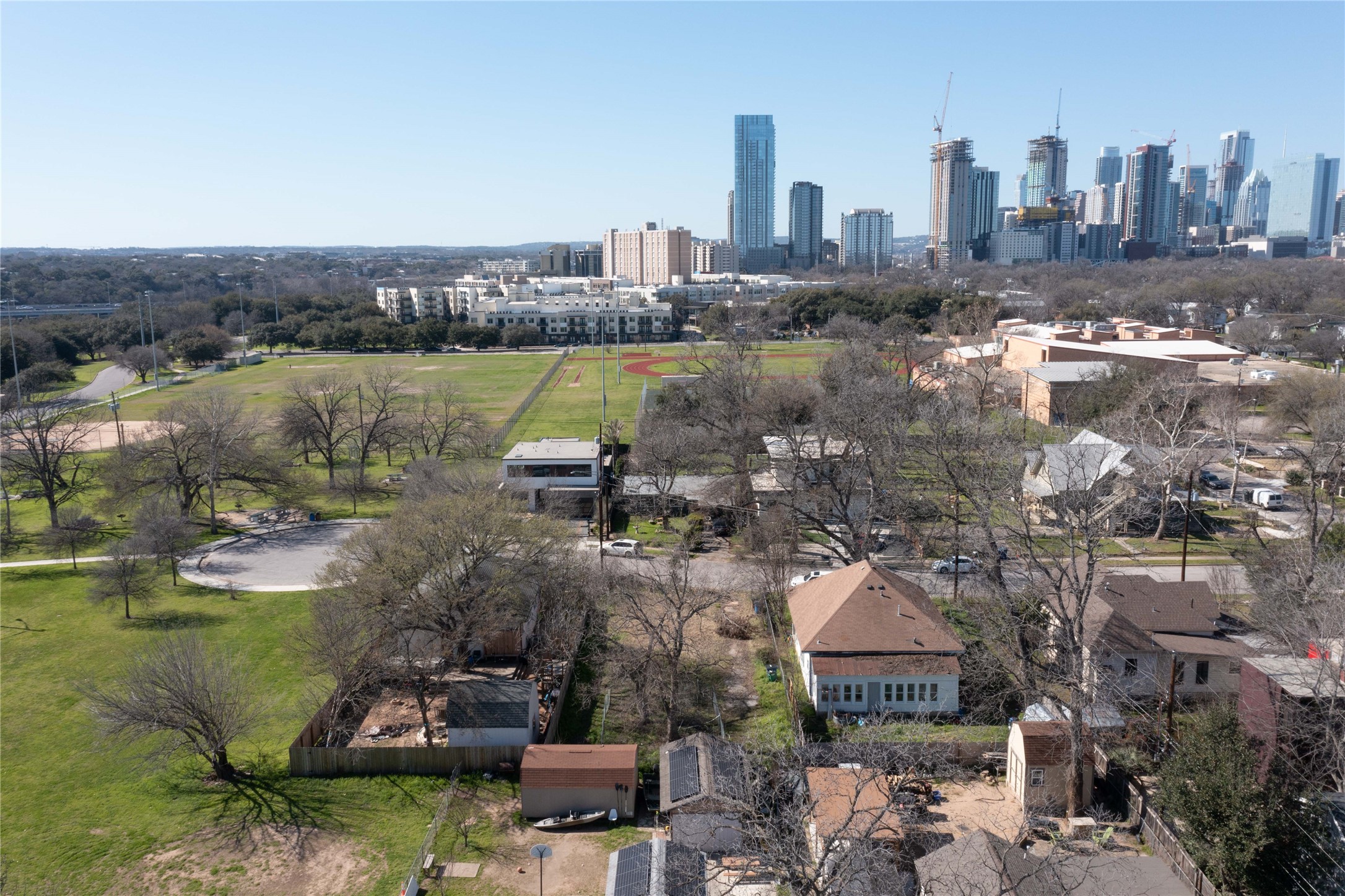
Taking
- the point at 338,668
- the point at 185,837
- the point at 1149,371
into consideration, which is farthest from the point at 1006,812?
the point at 1149,371

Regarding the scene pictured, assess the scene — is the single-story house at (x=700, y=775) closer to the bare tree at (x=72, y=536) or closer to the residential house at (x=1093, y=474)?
the residential house at (x=1093, y=474)

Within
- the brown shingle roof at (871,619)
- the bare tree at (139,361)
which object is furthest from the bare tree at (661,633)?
the bare tree at (139,361)

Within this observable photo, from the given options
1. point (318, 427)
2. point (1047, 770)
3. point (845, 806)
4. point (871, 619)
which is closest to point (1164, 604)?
point (871, 619)

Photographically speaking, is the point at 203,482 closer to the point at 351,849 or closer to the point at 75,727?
the point at 75,727

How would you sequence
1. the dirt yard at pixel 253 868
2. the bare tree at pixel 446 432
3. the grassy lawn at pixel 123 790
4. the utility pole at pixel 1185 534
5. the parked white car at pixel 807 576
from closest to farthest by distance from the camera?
the dirt yard at pixel 253 868, the grassy lawn at pixel 123 790, the utility pole at pixel 1185 534, the parked white car at pixel 807 576, the bare tree at pixel 446 432

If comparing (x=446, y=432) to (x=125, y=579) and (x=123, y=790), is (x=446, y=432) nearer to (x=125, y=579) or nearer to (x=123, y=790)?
(x=125, y=579)
